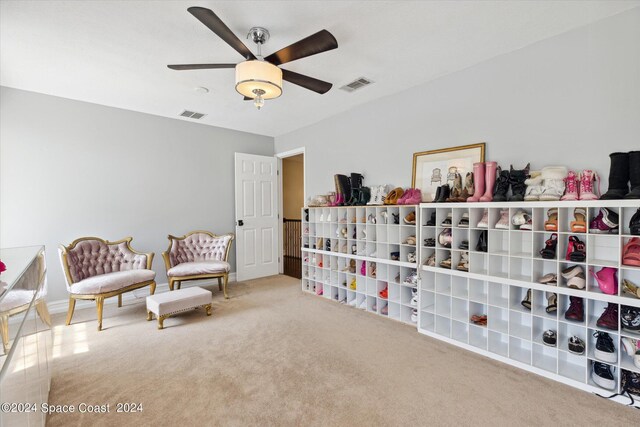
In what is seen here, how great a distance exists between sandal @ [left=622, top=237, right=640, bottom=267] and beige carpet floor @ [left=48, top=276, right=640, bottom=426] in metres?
0.92

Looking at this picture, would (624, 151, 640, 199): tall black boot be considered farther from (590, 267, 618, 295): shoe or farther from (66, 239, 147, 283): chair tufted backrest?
(66, 239, 147, 283): chair tufted backrest

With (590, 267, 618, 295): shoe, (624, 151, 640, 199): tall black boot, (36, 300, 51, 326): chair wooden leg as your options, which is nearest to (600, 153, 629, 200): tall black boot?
Answer: (624, 151, 640, 199): tall black boot

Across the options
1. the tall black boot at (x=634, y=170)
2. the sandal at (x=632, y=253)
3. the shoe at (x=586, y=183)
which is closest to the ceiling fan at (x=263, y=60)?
the shoe at (x=586, y=183)

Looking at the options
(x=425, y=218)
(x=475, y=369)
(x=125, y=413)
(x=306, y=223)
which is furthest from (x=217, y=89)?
(x=475, y=369)

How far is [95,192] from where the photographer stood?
3889mm

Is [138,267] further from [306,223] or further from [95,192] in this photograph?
[306,223]

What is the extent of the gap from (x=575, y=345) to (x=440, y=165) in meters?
Answer: 1.91

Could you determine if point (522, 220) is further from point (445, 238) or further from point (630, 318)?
point (630, 318)

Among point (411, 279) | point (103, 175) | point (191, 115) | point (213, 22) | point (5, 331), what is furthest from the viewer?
point (191, 115)

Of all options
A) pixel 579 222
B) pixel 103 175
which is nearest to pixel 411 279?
pixel 579 222

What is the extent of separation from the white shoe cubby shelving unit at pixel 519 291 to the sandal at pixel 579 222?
0.14 ft

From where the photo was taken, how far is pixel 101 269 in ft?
11.8

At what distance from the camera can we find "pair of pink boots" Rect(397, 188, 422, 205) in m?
3.18

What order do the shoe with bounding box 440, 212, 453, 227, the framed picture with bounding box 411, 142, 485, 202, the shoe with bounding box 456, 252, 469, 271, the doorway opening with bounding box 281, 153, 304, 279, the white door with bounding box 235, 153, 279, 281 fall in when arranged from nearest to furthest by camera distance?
the shoe with bounding box 456, 252, 469, 271, the shoe with bounding box 440, 212, 453, 227, the framed picture with bounding box 411, 142, 485, 202, the white door with bounding box 235, 153, 279, 281, the doorway opening with bounding box 281, 153, 304, 279
